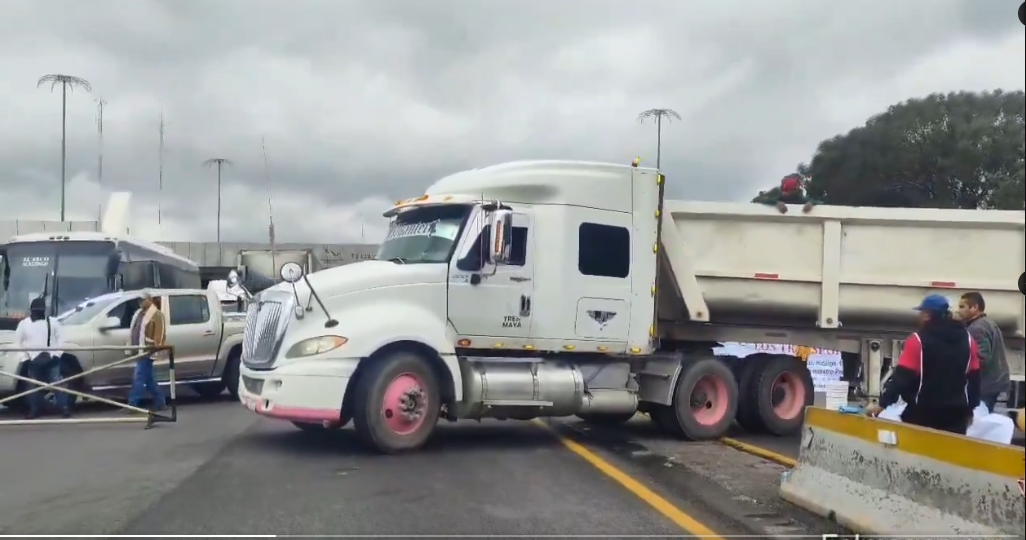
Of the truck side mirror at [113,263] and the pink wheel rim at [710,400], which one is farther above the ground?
the truck side mirror at [113,263]

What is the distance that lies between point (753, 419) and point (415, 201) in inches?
199

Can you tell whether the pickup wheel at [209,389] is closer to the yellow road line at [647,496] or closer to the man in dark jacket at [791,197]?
the yellow road line at [647,496]

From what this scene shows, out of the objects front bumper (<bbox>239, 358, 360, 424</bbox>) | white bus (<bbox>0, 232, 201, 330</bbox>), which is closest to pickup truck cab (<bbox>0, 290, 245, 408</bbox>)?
white bus (<bbox>0, 232, 201, 330</bbox>)

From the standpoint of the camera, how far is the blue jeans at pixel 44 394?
1216 cm

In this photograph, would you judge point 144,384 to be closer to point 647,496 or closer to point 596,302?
point 596,302

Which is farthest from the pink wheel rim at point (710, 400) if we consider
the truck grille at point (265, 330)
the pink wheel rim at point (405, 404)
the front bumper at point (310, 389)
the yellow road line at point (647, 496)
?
the truck grille at point (265, 330)

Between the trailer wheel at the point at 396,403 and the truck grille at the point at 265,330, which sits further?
the truck grille at the point at 265,330

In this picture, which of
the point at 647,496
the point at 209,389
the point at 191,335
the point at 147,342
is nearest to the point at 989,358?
the point at 647,496

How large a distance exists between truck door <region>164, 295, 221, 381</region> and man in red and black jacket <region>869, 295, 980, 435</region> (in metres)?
11.6

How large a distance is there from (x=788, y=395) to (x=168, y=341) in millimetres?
9448

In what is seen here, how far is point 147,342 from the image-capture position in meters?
12.7

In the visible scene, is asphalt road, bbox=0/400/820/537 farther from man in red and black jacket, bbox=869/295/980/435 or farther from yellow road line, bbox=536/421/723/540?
man in red and black jacket, bbox=869/295/980/435

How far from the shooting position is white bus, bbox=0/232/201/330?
56.3 ft

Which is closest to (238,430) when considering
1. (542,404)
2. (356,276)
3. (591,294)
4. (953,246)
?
(356,276)
